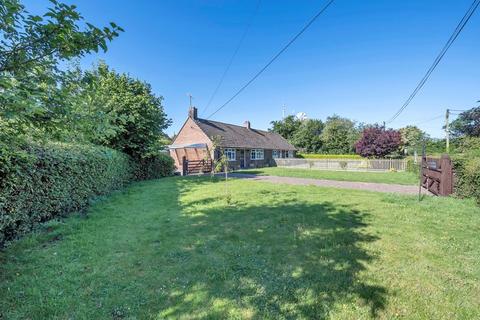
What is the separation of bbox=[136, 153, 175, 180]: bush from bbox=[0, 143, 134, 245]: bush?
607cm

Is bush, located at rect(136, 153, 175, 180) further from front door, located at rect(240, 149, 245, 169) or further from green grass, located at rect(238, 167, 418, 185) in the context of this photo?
front door, located at rect(240, 149, 245, 169)

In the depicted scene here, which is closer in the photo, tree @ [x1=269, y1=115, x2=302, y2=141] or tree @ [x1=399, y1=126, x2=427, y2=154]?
tree @ [x1=399, y1=126, x2=427, y2=154]

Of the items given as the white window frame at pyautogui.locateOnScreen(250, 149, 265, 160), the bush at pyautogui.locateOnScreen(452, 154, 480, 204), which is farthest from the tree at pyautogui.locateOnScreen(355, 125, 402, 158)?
the bush at pyautogui.locateOnScreen(452, 154, 480, 204)

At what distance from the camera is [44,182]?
5.18m

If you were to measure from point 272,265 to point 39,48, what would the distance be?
4.02 metres

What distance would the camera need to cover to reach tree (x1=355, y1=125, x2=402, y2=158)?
32.1 meters

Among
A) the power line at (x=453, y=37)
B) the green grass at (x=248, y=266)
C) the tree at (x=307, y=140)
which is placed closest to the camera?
the green grass at (x=248, y=266)

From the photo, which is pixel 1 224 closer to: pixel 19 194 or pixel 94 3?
pixel 19 194

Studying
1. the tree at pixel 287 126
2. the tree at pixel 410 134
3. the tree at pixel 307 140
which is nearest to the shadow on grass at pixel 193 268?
the tree at pixel 307 140

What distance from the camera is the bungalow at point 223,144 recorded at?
2372 centimetres

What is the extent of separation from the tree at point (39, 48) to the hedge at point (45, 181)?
0.85 m

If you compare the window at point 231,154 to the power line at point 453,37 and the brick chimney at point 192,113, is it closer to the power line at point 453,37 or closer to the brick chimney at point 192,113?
the brick chimney at point 192,113

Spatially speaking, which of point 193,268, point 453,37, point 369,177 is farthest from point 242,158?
point 193,268

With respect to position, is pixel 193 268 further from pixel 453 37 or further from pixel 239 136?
pixel 239 136
